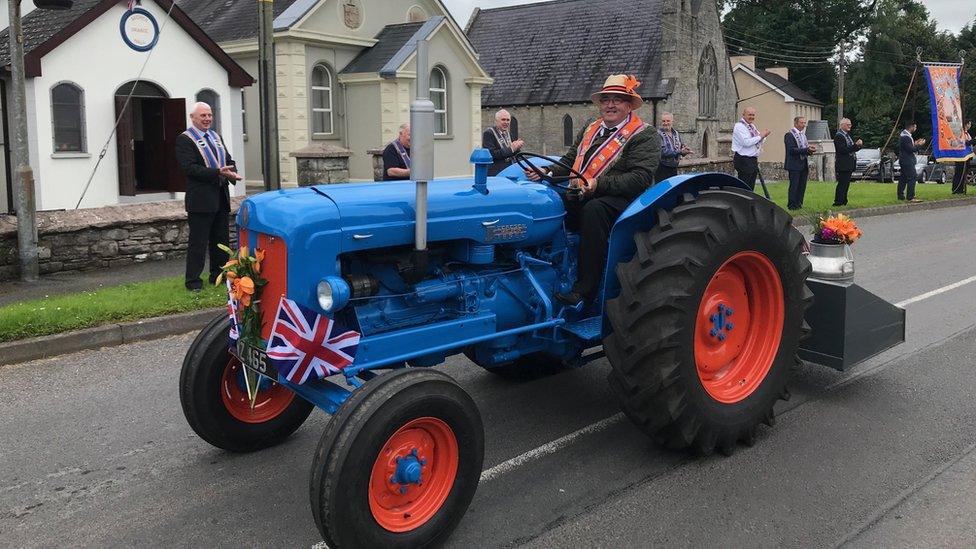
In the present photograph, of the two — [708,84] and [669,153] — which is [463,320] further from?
[708,84]

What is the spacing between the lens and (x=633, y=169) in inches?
196

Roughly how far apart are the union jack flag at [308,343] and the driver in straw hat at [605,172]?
141 centimetres

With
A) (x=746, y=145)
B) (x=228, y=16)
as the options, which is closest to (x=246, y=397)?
(x=746, y=145)

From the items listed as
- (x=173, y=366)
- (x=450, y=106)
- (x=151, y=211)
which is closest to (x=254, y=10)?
(x=450, y=106)

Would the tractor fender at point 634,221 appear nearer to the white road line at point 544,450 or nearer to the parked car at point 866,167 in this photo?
the white road line at point 544,450

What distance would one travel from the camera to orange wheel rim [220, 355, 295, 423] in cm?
459

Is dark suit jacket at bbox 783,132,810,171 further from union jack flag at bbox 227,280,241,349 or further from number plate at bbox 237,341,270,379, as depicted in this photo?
number plate at bbox 237,341,270,379

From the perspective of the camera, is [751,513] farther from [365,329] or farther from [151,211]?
[151,211]

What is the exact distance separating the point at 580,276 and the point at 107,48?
44.8ft

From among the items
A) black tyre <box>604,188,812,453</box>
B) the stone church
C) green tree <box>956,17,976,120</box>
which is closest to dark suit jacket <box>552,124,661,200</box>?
black tyre <box>604,188,812,453</box>

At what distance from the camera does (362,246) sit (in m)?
3.92

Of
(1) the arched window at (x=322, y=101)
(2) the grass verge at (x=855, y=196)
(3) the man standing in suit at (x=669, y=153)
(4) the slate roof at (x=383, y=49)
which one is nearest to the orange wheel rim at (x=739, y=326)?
(3) the man standing in suit at (x=669, y=153)

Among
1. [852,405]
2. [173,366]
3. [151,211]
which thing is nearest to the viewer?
[852,405]

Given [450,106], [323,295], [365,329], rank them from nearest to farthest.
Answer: [323,295]
[365,329]
[450,106]
